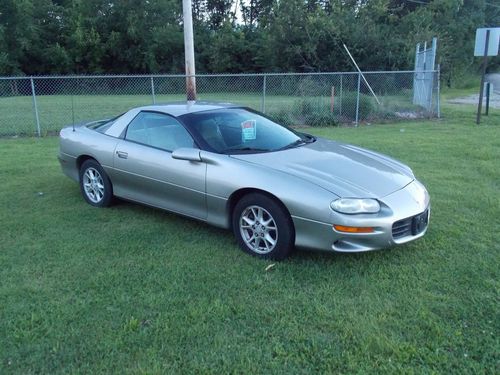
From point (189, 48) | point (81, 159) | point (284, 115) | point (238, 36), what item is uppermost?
point (238, 36)

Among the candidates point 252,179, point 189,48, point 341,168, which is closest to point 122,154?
point 252,179

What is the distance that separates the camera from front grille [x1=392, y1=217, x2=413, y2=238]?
3752mm

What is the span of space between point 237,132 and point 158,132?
88 centimetres

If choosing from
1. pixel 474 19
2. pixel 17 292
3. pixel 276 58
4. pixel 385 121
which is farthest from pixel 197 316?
pixel 474 19

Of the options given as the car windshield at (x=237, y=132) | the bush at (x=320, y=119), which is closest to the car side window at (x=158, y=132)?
the car windshield at (x=237, y=132)

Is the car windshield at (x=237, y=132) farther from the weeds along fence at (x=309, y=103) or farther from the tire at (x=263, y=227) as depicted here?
the weeds along fence at (x=309, y=103)

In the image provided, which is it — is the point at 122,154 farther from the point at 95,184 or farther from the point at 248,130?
the point at 248,130

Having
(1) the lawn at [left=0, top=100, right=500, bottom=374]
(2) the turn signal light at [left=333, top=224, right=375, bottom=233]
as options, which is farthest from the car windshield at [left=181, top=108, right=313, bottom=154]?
(2) the turn signal light at [left=333, top=224, right=375, bottom=233]

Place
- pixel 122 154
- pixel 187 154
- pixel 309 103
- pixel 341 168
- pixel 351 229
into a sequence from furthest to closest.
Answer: pixel 309 103, pixel 122 154, pixel 187 154, pixel 341 168, pixel 351 229

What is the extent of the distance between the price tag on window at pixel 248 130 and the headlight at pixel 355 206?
1.40m

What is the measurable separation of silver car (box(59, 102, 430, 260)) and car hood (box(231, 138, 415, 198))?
0.01m

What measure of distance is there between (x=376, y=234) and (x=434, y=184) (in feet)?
10.1

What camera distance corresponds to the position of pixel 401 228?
150 inches

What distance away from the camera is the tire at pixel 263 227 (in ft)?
12.7
